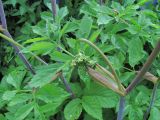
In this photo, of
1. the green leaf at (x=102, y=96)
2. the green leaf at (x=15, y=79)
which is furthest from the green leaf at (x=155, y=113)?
the green leaf at (x=15, y=79)

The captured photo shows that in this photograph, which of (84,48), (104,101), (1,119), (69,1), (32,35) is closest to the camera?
(84,48)

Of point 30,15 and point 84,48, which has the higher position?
point 84,48

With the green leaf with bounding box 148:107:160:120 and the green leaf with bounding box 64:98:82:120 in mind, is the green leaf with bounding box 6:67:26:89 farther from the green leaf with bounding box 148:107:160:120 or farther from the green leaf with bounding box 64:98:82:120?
the green leaf with bounding box 148:107:160:120

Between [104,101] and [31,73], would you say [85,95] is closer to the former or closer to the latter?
[104,101]

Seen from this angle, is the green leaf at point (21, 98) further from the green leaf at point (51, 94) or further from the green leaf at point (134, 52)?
the green leaf at point (134, 52)

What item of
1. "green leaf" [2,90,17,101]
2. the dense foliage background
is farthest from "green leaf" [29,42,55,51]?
"green leaf" [2,90,17,101]

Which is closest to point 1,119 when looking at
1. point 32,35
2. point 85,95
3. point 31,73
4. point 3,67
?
point 31,73
